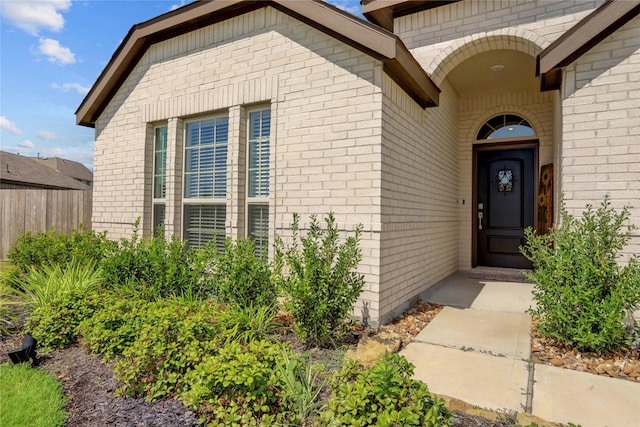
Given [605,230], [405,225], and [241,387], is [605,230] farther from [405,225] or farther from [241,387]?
[241,387]

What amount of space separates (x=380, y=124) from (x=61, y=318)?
3.90 metres

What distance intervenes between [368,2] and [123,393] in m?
6.29

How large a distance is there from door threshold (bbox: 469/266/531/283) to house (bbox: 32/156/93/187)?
39.4 m

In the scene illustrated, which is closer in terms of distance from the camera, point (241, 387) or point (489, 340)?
point (241, 387)

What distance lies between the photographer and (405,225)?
440cm

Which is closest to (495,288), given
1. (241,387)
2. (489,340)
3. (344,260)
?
(489,340)

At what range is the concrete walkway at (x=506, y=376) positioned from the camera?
7.64 feet

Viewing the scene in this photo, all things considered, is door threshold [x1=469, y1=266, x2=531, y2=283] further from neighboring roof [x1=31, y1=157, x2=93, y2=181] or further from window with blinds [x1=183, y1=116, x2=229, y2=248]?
neighboring roof [x1=31, y1=157, x2=93, y2=181]

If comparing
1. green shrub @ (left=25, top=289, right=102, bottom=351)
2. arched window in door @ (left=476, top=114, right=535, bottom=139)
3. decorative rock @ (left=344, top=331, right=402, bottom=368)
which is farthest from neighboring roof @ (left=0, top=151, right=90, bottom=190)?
arched window in door @ (left=476, top=114, right=535, bottom=139)

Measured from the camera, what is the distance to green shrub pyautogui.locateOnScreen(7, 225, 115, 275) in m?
5.35

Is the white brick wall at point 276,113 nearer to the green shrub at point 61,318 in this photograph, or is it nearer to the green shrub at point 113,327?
the green shrub at point 113,327

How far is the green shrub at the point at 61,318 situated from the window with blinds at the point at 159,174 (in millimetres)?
2344

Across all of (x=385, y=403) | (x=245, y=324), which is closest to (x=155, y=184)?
(x=245, y=324)

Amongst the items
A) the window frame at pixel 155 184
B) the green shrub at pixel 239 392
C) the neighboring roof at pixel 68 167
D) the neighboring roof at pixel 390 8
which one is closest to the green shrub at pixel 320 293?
the green shrub at pixel 239 392
